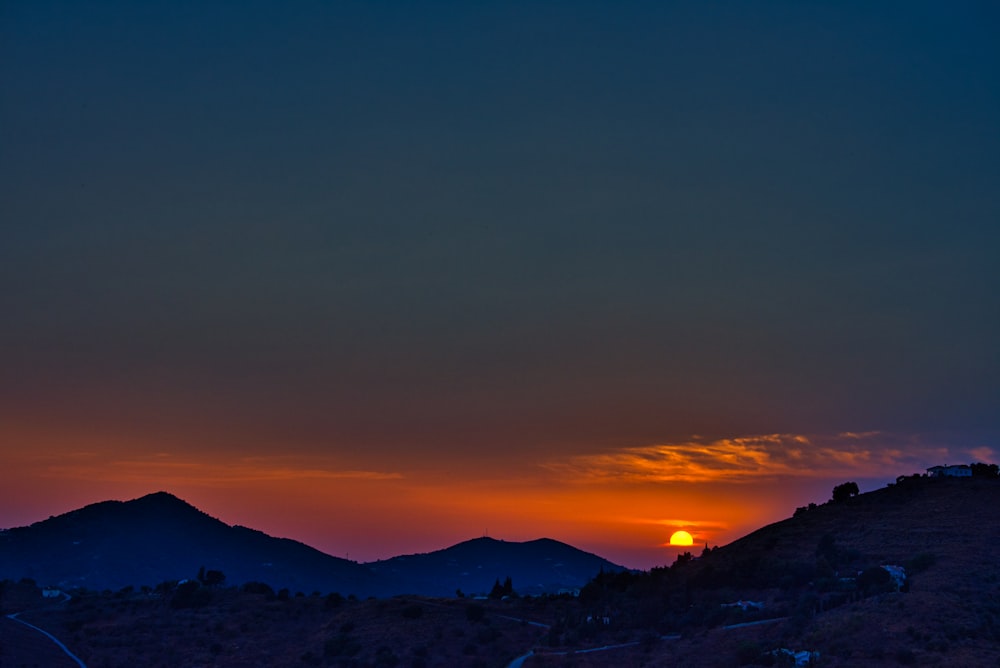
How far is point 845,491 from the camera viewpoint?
103 metres

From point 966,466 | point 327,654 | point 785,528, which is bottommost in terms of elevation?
point 327,654

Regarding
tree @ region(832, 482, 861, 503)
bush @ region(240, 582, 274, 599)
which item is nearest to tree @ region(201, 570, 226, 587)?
bush @ region(240, 582, 274, 599)

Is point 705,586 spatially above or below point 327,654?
above

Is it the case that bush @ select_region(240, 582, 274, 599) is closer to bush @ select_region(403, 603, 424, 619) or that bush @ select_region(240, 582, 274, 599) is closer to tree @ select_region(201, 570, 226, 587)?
tree @ select_region(201, 570, 226, 587)

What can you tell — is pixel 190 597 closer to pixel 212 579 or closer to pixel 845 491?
pixel 212 579

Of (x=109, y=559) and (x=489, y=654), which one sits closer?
(x=489, y=654)

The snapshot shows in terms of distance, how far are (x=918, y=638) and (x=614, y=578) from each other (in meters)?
47.8

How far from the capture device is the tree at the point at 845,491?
102m

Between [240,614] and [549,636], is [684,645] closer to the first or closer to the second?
[549,636]

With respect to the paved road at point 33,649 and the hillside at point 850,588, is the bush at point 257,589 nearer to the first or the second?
the paved road at point 33,649

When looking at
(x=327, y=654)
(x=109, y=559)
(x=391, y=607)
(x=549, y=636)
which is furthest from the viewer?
(x=109, y=559)

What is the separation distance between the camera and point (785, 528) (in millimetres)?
90125

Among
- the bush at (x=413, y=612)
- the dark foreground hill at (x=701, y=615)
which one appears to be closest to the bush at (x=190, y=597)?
the dark foreground hill at (x=701, y=615)

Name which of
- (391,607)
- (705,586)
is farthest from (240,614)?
(705,586)
